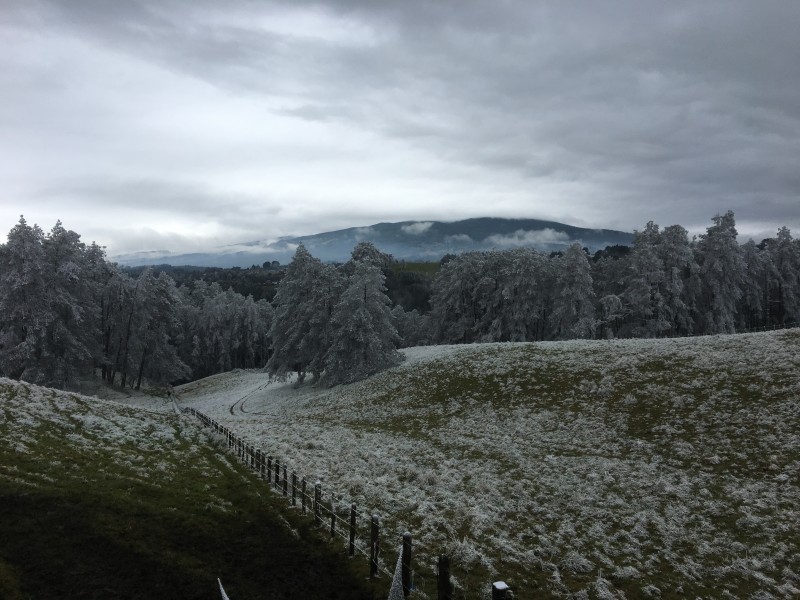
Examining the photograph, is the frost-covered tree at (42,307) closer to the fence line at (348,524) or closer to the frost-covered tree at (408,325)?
the fence line at (348,524)

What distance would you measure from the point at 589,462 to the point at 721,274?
53957mm

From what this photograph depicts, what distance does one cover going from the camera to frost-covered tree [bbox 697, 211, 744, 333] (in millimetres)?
64438

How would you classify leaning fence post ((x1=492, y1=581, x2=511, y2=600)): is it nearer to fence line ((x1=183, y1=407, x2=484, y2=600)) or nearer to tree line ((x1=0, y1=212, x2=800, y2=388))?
fence line ((x1=183, y1=407, x2=484, y2=600))

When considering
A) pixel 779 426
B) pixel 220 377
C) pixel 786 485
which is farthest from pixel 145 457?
pixel 220 377

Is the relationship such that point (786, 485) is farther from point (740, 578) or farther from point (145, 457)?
point (145, 457)

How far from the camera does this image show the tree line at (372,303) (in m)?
56.4

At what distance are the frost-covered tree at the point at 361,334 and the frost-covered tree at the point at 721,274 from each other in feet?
149

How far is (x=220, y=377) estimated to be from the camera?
86.9 meters

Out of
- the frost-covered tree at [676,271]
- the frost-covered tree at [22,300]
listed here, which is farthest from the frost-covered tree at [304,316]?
the frost-covered tree at [676,271]

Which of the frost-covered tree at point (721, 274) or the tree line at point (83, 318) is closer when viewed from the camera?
the tree line at point (83, 318)

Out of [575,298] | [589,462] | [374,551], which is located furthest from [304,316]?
[374,551]

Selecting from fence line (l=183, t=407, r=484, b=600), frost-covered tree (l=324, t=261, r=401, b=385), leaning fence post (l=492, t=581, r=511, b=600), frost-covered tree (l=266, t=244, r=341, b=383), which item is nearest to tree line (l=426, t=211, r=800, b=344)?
frost-covered tree (l=324, t=261, r=401, b=385)

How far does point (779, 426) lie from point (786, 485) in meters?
6.77

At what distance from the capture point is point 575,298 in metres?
65.3
